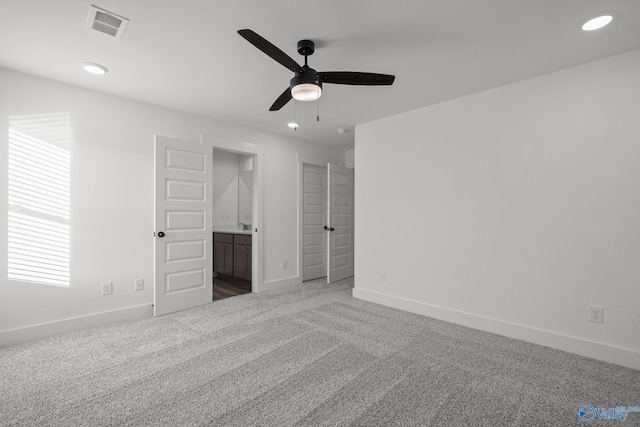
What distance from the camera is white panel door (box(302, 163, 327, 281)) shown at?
5.14 m

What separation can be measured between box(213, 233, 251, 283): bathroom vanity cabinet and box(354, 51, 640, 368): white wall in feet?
6.88

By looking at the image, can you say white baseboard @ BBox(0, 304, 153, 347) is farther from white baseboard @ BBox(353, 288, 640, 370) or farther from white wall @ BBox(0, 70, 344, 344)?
white baseboard @ BBox(353, 288, 640, 370)

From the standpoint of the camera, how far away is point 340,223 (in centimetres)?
526

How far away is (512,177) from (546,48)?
3.66 feet

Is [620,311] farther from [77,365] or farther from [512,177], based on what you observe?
[77,365]

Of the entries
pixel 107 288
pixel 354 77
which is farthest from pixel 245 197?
pixel 354 77

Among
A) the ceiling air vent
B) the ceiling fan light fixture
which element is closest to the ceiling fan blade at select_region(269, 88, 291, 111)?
the ceiling fan light fixture

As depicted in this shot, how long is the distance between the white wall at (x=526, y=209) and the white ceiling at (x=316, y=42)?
0.99 feet

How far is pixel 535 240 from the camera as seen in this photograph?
2.80 m

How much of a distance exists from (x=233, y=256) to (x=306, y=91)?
359 centimetres

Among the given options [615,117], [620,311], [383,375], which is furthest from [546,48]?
[383,375]

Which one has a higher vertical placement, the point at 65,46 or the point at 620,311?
the point at 65,46

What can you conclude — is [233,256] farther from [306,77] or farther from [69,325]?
[306,77]

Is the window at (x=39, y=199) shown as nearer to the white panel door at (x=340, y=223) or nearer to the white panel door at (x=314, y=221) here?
the white panel door at (x=314, y=221)
